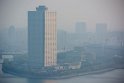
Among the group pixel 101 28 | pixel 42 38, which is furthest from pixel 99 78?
pixel 42 38

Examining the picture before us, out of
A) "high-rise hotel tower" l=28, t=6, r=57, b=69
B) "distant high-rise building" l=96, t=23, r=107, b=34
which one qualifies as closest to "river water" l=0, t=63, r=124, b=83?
"high-rise hotel tower" l=28, t=6, r=57, b=69

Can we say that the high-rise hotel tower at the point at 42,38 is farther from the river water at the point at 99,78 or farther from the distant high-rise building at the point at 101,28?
the distant high-rise building at the point at 101,28

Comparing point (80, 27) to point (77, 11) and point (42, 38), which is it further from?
point (42, 38)

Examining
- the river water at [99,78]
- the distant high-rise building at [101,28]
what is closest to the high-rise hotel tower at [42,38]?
the river water at [99,78]

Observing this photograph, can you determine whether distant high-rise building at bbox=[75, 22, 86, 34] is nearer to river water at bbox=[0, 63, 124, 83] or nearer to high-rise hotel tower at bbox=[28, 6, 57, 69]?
high-rise hotel tower at bbox=[28, 6, 57, 69]

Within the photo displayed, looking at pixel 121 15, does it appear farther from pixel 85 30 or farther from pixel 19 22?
pixel 19 22

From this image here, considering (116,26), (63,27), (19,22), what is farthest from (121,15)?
(19,22)
